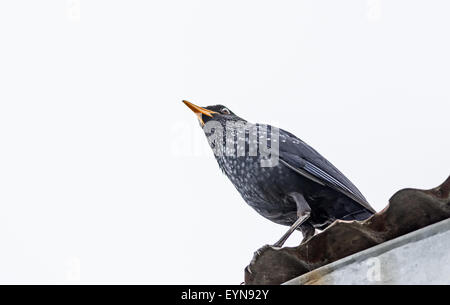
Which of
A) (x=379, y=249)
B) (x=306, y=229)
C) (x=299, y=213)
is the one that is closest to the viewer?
(x=379, y=249)

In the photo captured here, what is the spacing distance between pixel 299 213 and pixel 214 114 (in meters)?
1.47

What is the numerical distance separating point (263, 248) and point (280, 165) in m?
1.31

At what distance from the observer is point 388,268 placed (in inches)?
178

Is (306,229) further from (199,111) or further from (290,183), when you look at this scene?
(199,111)

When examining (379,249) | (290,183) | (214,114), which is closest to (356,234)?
(379,249)

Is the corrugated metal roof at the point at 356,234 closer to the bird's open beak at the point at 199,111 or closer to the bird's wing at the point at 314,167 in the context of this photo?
the bird's wing at the point at 314,167

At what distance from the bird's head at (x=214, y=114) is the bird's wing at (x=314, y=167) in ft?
2.15

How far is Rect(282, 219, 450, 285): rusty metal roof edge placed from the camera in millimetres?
4500

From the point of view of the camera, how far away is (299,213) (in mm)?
6219

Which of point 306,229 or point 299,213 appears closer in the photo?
point 299,213
